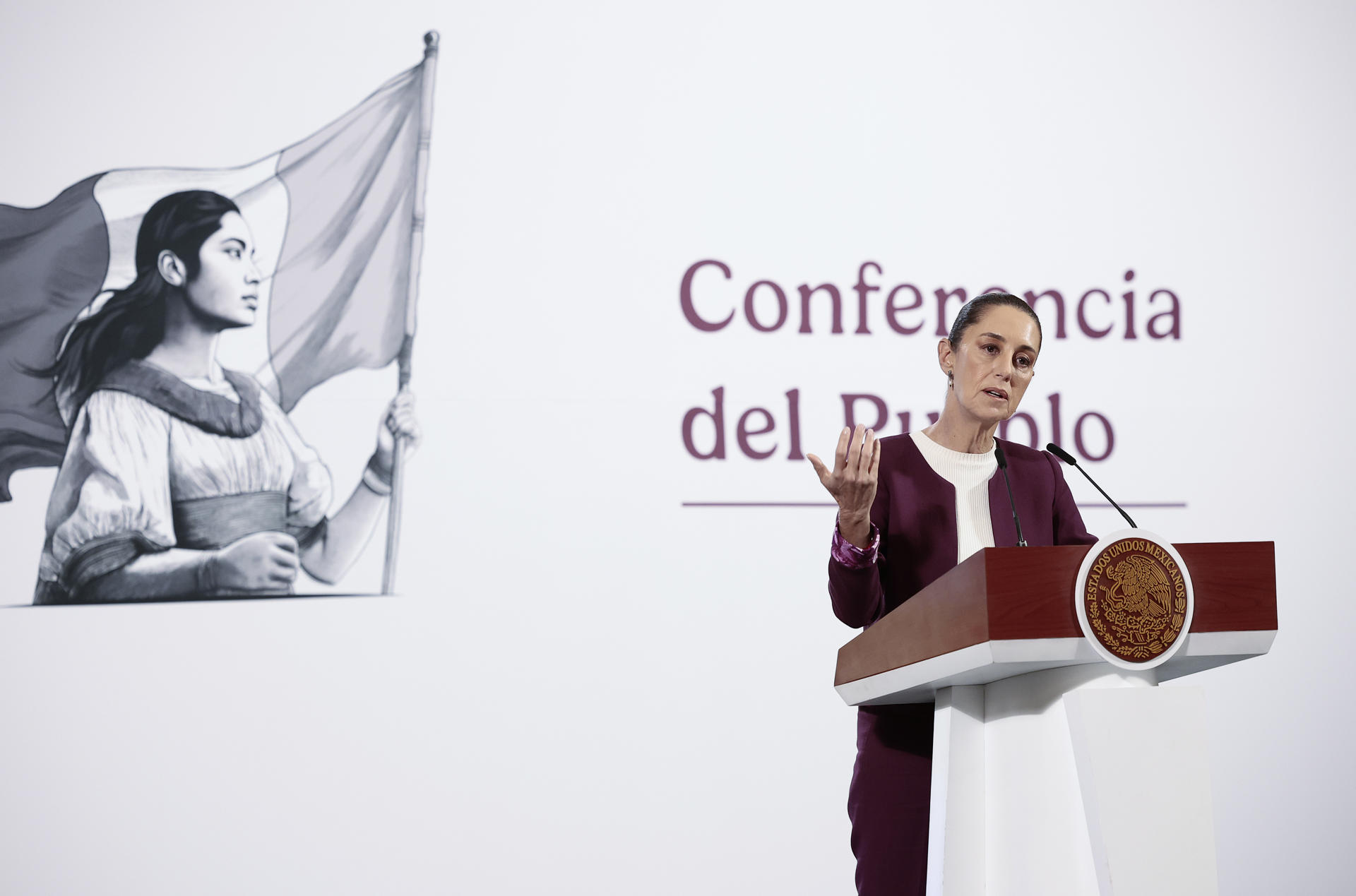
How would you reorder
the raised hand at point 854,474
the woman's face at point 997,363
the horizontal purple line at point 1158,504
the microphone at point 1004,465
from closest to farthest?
1. the raised hand at point 854,474
2. the microphone at point 1004,465
3. the woman's face at point 997,363
4. the horizontal purple line at point 1158,504

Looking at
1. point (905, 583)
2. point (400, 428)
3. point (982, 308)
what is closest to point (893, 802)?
point (905, 583)

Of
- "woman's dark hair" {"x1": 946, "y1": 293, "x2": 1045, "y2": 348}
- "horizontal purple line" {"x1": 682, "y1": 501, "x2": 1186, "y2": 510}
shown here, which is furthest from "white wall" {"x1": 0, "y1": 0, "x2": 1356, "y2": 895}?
"woman's dark hair" {"x1": 946, "y1": 293, "x2": 1045, "y2": 348}

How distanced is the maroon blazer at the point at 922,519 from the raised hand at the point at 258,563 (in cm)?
166

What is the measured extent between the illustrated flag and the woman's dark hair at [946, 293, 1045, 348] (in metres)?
1.61

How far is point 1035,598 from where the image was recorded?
0.95 meters

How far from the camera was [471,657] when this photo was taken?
261 cm

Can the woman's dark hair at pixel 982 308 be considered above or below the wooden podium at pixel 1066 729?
above

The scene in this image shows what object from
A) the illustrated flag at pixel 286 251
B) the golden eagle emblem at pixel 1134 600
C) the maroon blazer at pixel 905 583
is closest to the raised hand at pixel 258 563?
the illustrated flag at pixel 286 251

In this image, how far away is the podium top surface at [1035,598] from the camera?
3.09 ft

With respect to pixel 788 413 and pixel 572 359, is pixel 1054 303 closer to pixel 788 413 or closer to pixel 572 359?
pixel 788 413

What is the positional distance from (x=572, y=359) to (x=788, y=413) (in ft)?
1.98

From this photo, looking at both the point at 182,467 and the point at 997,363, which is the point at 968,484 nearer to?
the point at 997,363

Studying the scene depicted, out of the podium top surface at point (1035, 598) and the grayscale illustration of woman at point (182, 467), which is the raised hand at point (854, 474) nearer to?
the podium top surface at point (1035, 598)

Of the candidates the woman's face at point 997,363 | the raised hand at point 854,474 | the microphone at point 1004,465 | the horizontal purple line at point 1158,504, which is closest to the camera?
the raised hand at point 854,474
